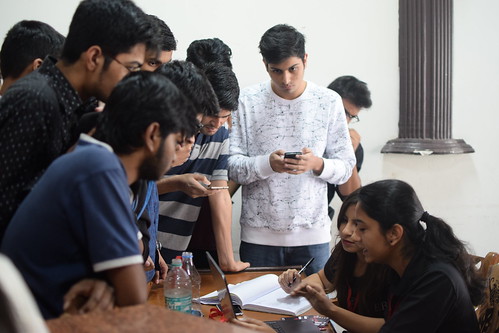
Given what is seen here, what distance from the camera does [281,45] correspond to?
2.58 meters

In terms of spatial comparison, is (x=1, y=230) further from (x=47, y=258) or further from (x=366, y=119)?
(x=366, y=119)

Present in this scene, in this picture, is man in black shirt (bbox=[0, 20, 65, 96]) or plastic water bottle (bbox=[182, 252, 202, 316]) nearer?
plastic water bottle (bbox=[182, 252, 202, 316])

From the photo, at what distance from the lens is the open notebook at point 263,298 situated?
193 cm

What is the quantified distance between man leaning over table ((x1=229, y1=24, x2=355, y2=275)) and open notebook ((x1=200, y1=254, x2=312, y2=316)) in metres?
0.50

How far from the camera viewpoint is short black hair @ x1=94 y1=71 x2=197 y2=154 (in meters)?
1.11

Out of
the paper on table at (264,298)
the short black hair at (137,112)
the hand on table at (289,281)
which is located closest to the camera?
the short black hair at (137,112)

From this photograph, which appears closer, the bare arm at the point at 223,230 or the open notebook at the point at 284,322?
the open notebook at the point at 284,322

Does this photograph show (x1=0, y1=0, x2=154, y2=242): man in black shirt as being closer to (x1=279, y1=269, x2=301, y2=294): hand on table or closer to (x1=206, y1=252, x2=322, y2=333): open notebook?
(x1=206, y1=252, x2=322, y2=333): open notebook

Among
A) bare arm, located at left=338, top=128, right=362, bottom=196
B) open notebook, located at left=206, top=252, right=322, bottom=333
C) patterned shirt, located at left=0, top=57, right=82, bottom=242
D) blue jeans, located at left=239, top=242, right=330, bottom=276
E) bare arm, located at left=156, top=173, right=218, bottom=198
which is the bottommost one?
blue jeans, located at left=239, top=242, right=330, bottom=276

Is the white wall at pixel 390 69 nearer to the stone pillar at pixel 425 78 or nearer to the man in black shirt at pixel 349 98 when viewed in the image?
the stone pillar at pixel 425 78

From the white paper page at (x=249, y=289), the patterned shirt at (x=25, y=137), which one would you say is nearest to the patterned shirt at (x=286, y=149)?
the white paper page at (x=249, y=289)

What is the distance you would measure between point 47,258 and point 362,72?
122 inches

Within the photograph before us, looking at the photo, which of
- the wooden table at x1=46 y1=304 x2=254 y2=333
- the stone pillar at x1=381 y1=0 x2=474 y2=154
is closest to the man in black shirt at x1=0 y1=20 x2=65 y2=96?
the wooden table at x1=46 y1=304 x2=254 y2=333

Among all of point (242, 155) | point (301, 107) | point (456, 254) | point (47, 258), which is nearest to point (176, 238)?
point (242, 155)
